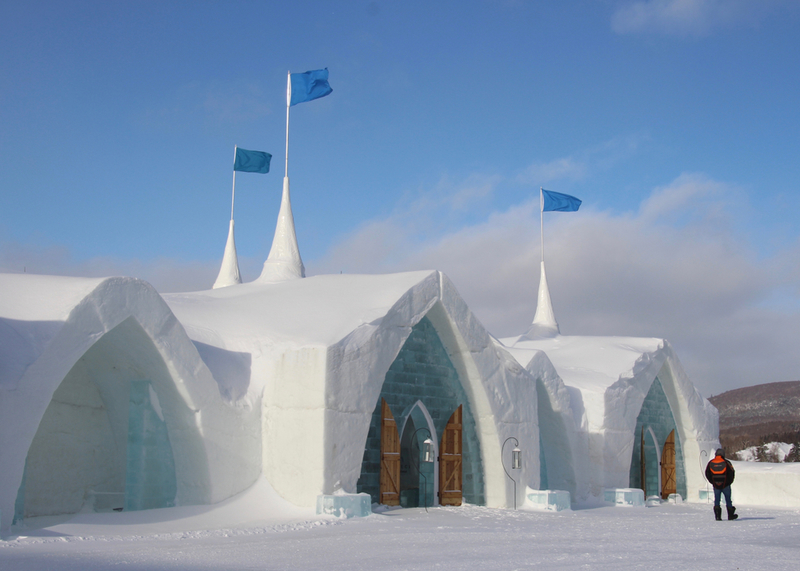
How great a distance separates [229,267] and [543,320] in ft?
33.1

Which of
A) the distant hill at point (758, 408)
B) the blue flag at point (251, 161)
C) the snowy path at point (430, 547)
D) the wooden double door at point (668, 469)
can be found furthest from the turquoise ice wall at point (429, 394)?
the distant hill at point (758, 408)

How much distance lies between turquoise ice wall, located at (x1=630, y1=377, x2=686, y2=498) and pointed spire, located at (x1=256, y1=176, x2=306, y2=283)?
9.14m

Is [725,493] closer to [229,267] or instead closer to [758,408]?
[229,267]

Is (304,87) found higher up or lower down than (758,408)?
higher up

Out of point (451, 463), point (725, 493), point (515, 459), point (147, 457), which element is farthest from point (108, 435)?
point (725, 493)

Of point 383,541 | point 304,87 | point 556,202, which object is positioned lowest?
point 383,541

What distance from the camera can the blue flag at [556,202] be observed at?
24750mm

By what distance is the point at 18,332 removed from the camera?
30.8 ft

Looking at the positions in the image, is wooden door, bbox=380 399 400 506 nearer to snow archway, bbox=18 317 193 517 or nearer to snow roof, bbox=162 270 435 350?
snow roof, bbox=162 270 435 350

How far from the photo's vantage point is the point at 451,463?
46.5 ft

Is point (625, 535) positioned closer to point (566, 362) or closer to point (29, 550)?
point (29, 550)

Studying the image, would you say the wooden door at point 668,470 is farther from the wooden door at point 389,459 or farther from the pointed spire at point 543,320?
the wooden door at point 389,459

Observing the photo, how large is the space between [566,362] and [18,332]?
14.2m

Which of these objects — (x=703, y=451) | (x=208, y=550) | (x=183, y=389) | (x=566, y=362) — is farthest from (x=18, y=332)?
(x=703, y=451)
